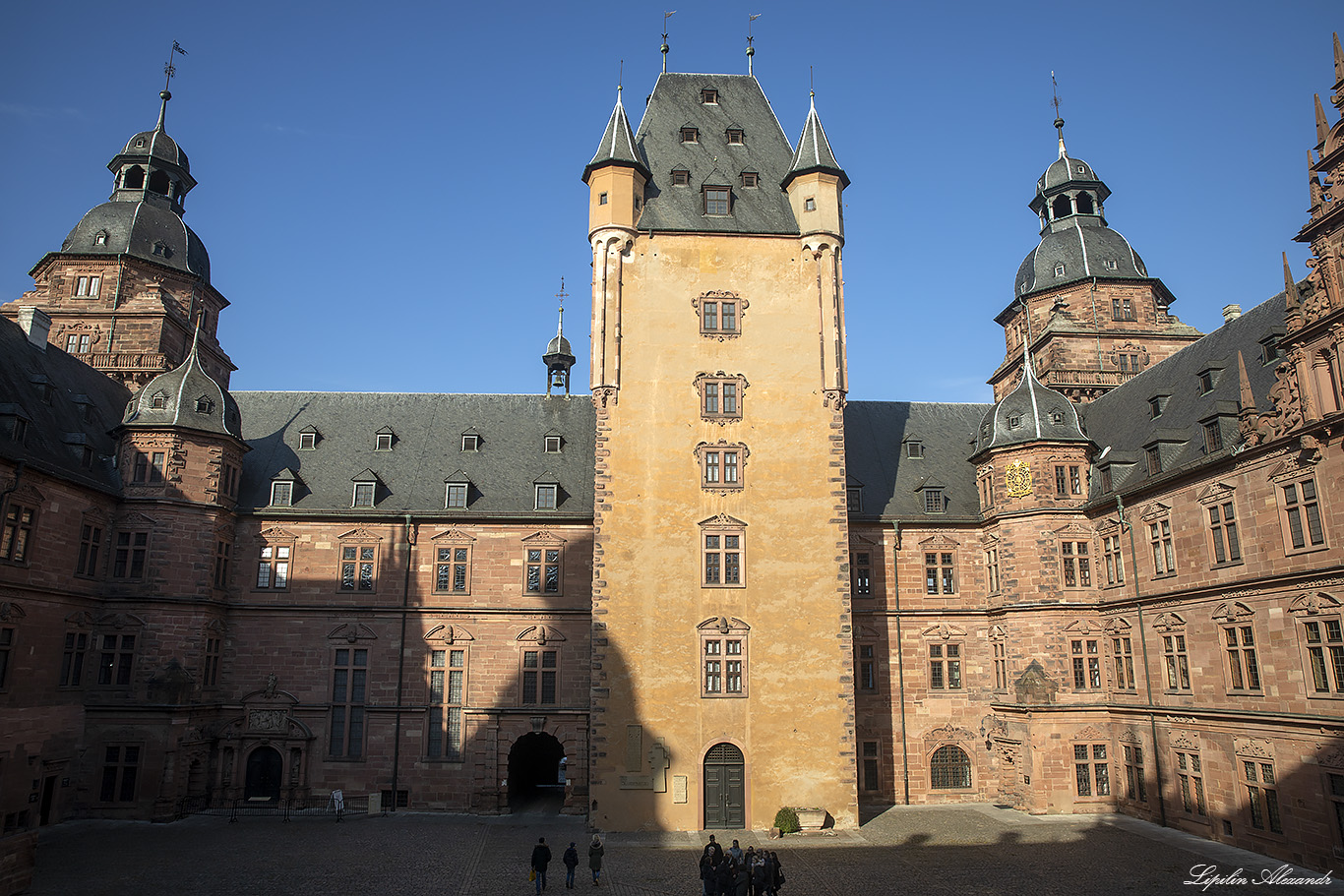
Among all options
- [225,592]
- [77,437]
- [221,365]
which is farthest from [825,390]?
[221,365]

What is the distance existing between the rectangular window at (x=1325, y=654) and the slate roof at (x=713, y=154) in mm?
20213

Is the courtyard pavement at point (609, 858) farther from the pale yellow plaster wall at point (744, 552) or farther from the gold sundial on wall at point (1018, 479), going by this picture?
the gold sundial on wall at point (1018, 479)

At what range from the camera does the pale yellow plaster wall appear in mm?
29828

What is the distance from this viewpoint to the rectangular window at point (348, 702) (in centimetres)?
3356

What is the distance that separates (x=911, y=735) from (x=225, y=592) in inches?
1030

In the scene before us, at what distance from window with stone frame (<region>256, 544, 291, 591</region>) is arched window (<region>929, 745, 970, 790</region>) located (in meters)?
25.3

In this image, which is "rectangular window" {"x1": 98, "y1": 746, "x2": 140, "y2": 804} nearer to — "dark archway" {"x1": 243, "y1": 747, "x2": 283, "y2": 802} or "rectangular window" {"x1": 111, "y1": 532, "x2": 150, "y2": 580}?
"dark archway" {"x1": 243, "y1": 747, "x2": 283, "y2": 802}

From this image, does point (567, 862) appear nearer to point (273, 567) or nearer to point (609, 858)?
point (609, 858)

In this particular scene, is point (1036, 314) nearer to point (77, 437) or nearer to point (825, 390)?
point (825, 390)

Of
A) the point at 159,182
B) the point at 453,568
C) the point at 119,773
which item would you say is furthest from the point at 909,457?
the point at 159,182

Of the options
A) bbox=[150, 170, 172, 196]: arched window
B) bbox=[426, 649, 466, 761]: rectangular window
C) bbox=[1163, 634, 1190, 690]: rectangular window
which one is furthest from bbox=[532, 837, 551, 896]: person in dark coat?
bbox=[150, 170, 172, 196]: arched window

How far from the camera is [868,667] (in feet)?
116

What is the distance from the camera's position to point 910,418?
1650 inches

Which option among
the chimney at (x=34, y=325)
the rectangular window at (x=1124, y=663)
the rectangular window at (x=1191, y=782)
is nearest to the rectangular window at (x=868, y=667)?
the rectangular window at (x=1124, y=663)
